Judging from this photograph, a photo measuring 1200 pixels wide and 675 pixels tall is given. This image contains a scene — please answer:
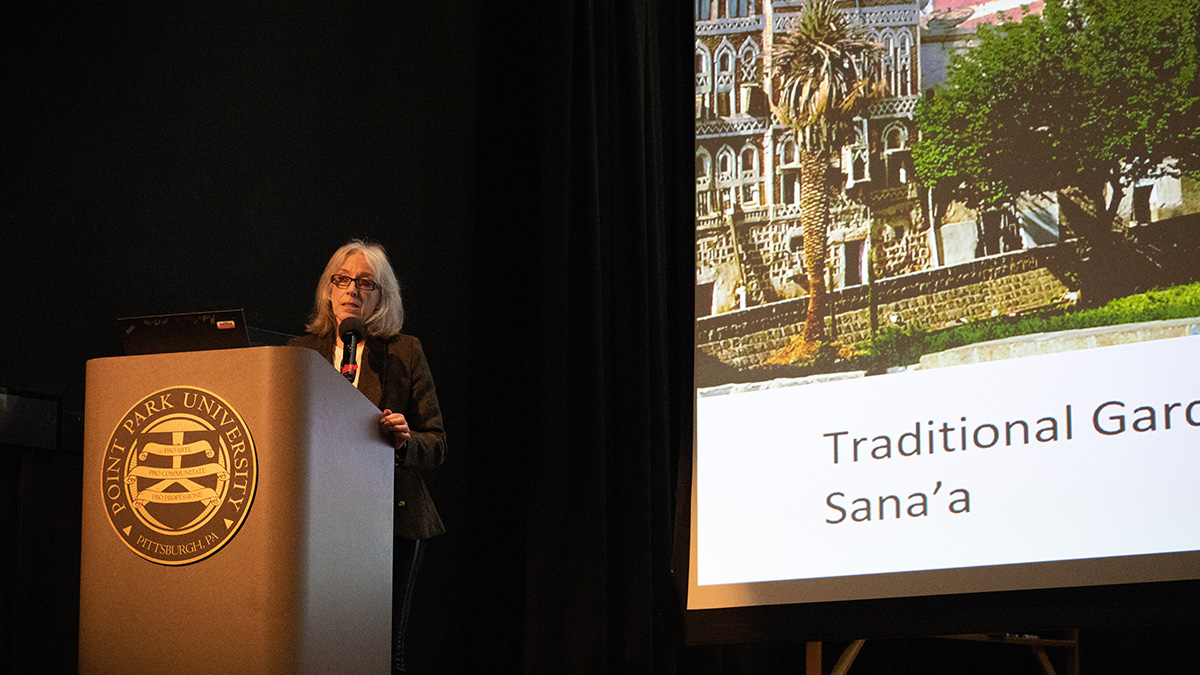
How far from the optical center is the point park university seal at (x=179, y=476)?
1436 mm

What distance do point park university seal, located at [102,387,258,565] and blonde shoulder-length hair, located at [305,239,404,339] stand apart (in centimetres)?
84

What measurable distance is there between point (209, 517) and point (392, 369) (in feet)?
2.90

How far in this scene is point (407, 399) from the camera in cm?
232

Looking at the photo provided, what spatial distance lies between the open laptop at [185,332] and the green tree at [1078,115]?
1338 mm

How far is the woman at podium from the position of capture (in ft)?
7.45

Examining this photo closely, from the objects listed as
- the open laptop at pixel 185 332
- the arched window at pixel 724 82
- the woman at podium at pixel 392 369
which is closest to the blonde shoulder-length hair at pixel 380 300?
the woman at podium at pixel 392 369

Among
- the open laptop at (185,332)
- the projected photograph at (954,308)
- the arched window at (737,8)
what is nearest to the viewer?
the open laptop at (185,332)

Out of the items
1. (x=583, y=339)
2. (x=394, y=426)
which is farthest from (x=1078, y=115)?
(x=583, y=339)

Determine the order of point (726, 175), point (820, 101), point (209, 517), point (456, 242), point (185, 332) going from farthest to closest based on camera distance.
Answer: point (456, 242) → point (726, 175) → point (820, 101) → point (185, 332) → point (209, 517)

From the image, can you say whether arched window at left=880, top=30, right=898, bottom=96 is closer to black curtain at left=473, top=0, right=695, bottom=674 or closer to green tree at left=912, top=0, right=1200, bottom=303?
green tree at left=912, top=0, right=1200, bottom=303

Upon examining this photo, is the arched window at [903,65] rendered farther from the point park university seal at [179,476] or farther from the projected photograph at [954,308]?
the point park university seal at [179,476]

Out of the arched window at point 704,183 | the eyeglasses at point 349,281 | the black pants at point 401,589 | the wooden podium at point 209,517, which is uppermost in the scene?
the arched window at point 704,183

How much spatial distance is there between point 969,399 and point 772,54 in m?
0.87

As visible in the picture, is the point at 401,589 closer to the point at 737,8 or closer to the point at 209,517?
the point at 209,517
